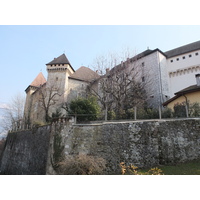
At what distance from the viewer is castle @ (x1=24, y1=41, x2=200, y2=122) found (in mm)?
23906

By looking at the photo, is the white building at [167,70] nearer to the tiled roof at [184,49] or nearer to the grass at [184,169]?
the tiled roof at [184,49]

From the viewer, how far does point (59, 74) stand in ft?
95.5

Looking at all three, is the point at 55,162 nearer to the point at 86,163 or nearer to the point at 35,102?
the point at 86,163

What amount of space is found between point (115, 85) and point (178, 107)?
11.0 metres

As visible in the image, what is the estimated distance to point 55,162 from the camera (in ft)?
30.6

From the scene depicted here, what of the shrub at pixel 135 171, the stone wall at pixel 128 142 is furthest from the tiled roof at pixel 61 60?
the shrub at pixel 135 171

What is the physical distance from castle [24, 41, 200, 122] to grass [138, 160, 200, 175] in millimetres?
15928

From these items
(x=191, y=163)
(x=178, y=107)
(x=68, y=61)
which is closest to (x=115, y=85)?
(x=178, y=107)

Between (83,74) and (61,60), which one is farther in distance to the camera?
(83,74)

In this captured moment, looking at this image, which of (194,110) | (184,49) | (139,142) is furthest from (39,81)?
(194,110)

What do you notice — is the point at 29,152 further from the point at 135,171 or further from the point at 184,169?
the point at 184,169

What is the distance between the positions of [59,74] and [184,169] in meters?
25.8

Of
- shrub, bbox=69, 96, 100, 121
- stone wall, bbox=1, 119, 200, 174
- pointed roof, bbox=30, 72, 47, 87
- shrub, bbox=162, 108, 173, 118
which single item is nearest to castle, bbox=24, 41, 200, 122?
pointed roof, bbox=30, 72, 47, 87

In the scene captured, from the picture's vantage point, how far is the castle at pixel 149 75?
23906mm
